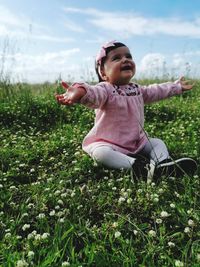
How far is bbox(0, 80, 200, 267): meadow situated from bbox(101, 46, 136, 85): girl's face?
0.99 meters

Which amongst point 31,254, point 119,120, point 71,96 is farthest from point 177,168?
point 31,254

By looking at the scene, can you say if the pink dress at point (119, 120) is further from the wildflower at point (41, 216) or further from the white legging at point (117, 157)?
the wildflower at point (41, 216)

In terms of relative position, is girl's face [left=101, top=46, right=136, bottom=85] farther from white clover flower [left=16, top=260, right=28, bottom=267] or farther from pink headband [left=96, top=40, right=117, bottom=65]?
white clover flower [left=16, top=260, right=28, bottom=267]

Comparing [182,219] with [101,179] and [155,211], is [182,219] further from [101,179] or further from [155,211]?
[101,179]

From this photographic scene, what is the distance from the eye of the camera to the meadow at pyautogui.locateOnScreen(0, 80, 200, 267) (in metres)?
2.74

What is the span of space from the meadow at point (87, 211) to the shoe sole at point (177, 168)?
13cm

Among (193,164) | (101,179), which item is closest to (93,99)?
(101,179)

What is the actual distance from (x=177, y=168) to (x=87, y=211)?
1192 millimetres

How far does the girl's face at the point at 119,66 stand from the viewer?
4.64 metres

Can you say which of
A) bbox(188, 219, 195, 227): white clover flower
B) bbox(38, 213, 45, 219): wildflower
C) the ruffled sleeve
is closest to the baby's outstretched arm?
the ruffled sleeve

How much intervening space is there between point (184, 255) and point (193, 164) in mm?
1647

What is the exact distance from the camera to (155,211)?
339 cm

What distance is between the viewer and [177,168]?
4.21 metres

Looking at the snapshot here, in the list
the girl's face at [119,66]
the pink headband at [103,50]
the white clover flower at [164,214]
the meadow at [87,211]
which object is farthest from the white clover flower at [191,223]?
the pink headband at [103,50]
